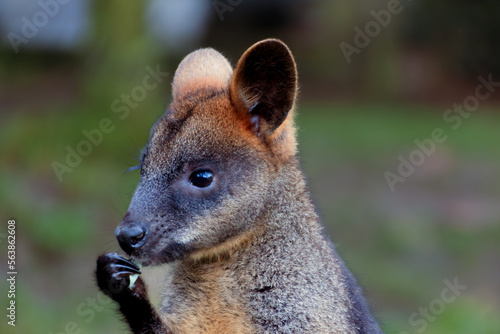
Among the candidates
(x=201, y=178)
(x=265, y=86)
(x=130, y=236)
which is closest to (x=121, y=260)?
(x=130, y=236)

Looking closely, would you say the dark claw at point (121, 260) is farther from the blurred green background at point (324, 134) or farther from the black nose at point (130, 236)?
the blurred green background at point (324, 134)

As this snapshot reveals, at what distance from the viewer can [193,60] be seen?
202 inches

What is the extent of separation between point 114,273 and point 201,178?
65 centimetres

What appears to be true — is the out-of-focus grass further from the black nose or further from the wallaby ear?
the black nose

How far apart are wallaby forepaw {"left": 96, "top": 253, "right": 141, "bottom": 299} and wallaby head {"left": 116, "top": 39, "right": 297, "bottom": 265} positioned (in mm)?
87

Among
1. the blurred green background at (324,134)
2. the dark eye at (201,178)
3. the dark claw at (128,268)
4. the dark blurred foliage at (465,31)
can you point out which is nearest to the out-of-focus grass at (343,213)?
the blurred green background at (324,134)

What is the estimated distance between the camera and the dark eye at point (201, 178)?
4277 millimetres

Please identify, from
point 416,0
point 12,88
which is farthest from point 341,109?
point 12,88

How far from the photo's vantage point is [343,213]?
11.3 meters

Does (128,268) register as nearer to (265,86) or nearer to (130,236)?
(130,236)

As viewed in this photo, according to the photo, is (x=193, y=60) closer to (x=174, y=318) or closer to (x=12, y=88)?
(x=174, y=318)

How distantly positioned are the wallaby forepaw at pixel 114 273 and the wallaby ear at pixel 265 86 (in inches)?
40.0

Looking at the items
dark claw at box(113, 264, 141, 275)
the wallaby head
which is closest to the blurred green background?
the wallaby head

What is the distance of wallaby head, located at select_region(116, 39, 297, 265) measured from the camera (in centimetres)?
418
